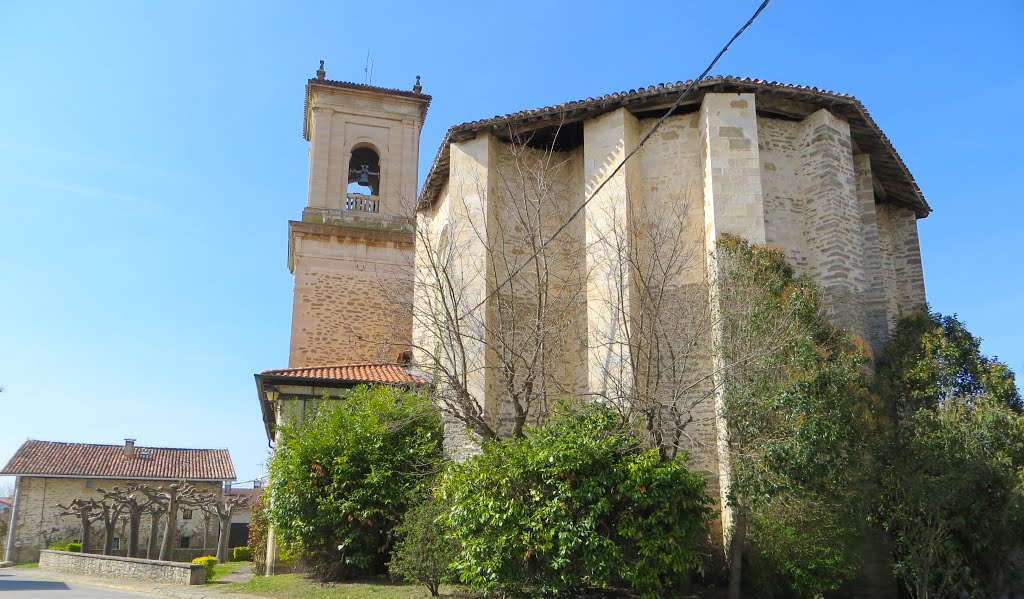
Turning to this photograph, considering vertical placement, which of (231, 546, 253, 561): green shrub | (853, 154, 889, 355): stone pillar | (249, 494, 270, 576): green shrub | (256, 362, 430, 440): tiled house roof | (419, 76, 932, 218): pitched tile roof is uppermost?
(419, 76, 932, 218): pitched tile roof

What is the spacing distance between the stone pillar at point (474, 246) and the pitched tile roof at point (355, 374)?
175 centimetres

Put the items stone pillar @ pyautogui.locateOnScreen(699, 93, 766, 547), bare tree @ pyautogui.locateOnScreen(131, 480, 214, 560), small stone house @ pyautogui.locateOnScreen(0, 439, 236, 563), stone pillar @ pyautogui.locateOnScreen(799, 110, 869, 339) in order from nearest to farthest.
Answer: stone pillar @ pyautogui.locateOnScreen(699, 93, 766, 547) < stone pillar @ pyautogui.locateOnScreen(799, 110, 869, 339) < bare tree @ pyautogui.locateOnScreen(131, 480, 214, 560) < small stone house @ pyautogui.locateOnScreen(0, 439, 236, 563)

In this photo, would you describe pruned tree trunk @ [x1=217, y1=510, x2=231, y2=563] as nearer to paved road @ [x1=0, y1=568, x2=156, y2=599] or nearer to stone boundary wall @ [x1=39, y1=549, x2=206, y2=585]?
stone boundary wall @ [x1=39, y1=549, x2=206, y2=585]

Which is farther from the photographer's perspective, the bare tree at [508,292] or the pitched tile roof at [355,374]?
the pitched tile roof at [355,374]

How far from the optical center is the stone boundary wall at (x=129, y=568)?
15.3 meters

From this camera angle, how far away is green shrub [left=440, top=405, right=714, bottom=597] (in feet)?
31.7

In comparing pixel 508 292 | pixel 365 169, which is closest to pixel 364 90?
pixel 365 169

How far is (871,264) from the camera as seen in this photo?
1485 cm

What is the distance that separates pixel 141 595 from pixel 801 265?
12.9 meters


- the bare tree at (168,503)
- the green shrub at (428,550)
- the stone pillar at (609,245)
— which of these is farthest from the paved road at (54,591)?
the stone pillar at (609,245)

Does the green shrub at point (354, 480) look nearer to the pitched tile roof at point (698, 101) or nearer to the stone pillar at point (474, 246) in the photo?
the stone pillar at point (474, 246)

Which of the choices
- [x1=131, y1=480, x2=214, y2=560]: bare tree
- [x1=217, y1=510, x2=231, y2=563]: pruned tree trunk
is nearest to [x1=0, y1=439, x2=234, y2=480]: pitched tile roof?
[x1=131, y1=480, x2=214, y2=560]: bare tree

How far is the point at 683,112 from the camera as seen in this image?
48.0 ft

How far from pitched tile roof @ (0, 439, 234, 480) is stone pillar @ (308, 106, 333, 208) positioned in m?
15.1
